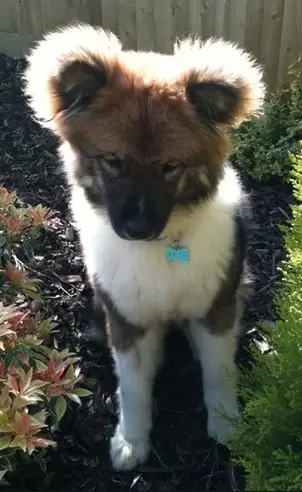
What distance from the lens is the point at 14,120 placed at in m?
5.71

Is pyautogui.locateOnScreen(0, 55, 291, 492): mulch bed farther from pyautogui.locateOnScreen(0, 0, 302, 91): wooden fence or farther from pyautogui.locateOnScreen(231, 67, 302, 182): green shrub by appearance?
pyautogui.locateOnScreen(0, 0, 302, 91): wooden fence

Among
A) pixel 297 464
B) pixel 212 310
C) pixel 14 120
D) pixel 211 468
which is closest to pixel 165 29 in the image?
pixel 14 120

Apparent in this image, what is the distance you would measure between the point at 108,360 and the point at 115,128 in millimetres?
1488

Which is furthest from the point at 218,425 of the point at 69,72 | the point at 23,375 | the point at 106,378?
the point at 69,72

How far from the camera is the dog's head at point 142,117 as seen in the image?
2.61 metres

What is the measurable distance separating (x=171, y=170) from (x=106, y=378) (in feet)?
4.49

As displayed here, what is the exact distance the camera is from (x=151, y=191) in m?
2.62

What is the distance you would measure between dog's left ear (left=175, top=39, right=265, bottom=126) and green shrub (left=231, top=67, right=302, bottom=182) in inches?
82.0

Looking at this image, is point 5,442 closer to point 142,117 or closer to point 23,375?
point 23,375

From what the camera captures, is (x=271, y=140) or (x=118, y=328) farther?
(x=271, y=140)

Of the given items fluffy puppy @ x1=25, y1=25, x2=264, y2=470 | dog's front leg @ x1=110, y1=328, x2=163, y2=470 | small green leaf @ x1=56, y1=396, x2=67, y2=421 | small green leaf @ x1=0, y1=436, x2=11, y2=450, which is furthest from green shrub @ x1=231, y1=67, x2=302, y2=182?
small green leaf @ x1=0, y1=436, x2=11, y2=450

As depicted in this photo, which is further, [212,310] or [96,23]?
[96,23]

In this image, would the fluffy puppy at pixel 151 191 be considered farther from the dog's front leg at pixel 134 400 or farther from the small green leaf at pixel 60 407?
the small green leaf at pixel 60 407

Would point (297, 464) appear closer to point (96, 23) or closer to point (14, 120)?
point (14, 120)
